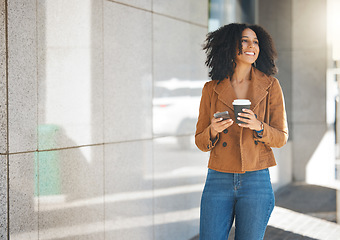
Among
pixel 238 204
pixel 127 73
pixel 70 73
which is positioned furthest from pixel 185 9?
pixel 238 204

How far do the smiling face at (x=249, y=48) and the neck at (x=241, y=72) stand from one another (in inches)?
1.6

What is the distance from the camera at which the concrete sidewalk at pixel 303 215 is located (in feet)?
20.0

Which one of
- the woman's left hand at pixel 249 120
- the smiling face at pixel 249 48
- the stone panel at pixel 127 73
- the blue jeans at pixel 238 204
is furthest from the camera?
the stone panel at pixel 127 73

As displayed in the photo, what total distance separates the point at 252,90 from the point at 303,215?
4799 millimetres

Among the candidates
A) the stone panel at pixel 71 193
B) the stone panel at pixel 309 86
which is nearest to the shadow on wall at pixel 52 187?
the stone panel at pixel 71 193

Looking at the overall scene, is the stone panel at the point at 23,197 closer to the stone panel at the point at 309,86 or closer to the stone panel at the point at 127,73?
the stone panel at the point at 127,73

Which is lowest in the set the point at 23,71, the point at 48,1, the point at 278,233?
the point at 278,233

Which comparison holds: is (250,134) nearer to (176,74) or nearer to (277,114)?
(277,114)

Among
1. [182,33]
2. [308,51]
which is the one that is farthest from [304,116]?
[182,33]

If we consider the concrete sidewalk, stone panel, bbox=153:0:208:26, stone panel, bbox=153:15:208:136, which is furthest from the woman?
the concrete sidewalk

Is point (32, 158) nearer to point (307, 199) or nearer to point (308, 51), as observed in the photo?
point (307, 199)

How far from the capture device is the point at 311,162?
33.0 feet

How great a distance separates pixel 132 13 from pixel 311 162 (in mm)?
6711

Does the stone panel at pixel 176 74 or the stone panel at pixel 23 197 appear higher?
the stone panel at pixel 176 74
